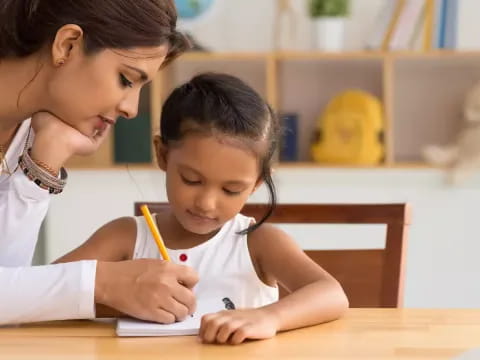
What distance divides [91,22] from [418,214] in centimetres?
212

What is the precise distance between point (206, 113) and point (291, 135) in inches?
83.9

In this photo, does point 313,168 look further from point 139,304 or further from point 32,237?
point 139,304

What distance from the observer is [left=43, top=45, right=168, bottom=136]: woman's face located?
1.36 m

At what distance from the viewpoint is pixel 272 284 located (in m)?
1.38

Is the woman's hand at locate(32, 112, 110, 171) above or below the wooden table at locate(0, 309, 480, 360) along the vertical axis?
above

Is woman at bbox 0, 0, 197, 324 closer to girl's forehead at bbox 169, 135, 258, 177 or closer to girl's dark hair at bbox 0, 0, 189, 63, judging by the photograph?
girl's dark hair at bbox 0, 0, 189, 63

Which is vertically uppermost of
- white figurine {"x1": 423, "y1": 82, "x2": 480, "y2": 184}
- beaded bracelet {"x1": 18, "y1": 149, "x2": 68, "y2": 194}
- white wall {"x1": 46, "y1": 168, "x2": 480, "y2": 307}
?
beaded bracelet {"x1": 18, "y1": 149, "x2": 68, "y2": 194}

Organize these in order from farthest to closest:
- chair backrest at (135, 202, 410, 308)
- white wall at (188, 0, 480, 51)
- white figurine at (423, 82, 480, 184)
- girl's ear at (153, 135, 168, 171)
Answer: white wall at (188, 0, 480, 51) < white figurine at (423, 82, 480, 184) < chair backrest at (135, 202, 410, 308) < girl's ear at (153, 135, 168, 171)

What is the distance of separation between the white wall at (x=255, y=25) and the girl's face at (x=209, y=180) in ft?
7.31

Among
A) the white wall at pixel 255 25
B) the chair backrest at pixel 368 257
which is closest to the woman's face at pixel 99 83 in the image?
the chair backrest at pixel 368 257

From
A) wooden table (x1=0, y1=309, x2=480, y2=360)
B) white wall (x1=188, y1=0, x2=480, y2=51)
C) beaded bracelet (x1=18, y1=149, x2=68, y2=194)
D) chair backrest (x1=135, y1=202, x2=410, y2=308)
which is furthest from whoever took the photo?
white wall (x1=188, y1=0, x2=480, y2=51)

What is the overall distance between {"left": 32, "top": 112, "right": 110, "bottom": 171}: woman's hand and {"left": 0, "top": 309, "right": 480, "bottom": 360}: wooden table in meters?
0.27

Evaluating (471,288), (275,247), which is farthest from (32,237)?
(471,288)

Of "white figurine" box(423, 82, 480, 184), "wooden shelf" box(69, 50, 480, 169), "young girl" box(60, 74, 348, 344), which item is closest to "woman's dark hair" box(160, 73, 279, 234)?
"young girl" box(60, 74, 348, 344)
